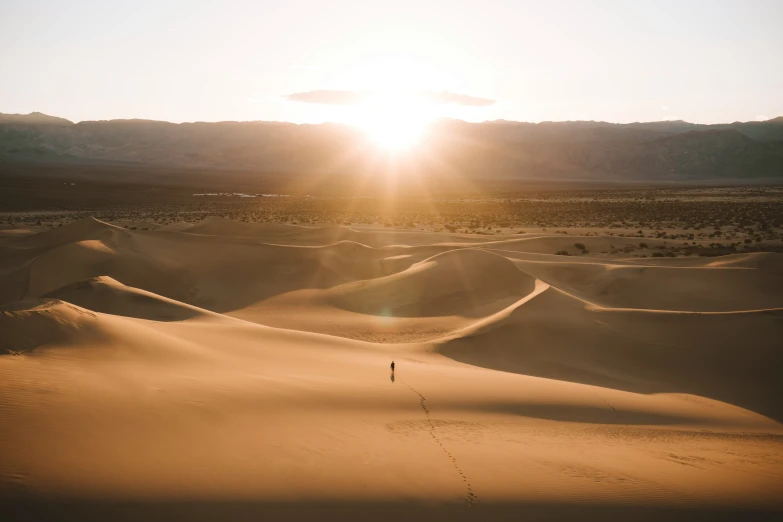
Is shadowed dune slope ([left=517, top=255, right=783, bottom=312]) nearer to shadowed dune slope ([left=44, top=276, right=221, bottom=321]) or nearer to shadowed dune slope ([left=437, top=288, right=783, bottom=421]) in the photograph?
shadowed dune slope ([left=437, top=288, right=783, bottom=421])

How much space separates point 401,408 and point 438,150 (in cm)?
14163

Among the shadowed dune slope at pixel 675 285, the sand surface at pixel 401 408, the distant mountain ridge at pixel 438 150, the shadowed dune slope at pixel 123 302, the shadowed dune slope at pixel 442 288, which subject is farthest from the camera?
the distant mountain ridge at pixel 438 150

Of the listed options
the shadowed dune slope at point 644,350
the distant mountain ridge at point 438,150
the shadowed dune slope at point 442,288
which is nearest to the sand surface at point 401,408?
the shadowed dune slope at point 644,350

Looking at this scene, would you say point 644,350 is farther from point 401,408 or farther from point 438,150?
point 438,150

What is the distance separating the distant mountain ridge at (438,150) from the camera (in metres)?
124

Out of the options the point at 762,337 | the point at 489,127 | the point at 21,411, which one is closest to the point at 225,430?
the point at 21,411

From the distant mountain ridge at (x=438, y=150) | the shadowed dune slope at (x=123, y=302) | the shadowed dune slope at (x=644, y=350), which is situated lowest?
the shadowed dune slope at (x=644, y=350)

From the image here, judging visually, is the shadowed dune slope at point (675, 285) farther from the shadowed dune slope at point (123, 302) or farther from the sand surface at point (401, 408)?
the shadowed dune slope at point (123, 302)

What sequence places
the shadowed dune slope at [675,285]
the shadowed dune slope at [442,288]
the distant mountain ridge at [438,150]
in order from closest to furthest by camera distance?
the shadowed dune slope at [675,285] < the shadowed dune slope at [442,288] < the distant mountain ridge at [438,150]

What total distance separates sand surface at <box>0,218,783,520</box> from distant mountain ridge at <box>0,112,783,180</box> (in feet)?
373

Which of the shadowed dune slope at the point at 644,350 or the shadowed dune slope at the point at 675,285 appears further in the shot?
the shadowed dune slope at the point at 675,285

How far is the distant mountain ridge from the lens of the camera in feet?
405

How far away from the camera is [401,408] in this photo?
7.92 metres

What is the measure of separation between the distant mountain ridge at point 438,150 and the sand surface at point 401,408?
114 m
